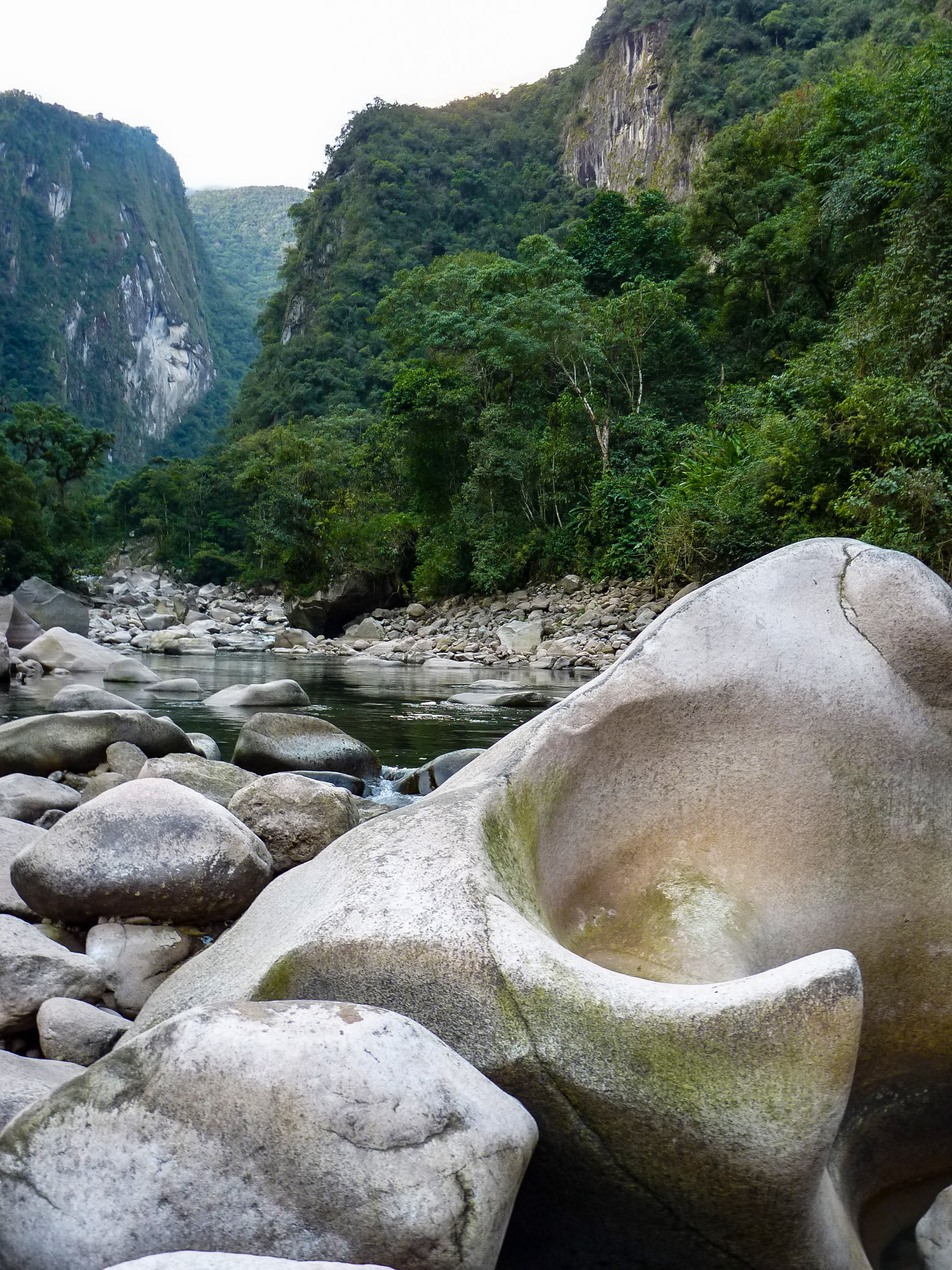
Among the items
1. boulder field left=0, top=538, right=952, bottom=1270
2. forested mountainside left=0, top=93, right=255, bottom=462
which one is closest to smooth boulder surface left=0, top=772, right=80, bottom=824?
boulder field left=0, top=538, right=952, bottom=1270

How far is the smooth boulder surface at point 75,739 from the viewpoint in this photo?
783 cm

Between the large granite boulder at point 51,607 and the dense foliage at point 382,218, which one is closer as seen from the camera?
the large granite boulder at point 51,607

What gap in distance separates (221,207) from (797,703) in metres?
193

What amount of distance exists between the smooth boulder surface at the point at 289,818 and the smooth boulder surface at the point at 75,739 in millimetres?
2759

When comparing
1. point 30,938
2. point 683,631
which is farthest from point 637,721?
point 30,938

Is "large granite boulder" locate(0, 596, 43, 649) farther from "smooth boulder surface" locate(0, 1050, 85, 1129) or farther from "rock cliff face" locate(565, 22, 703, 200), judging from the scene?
"rock cliff face" locate(565, 22, 703, 200)

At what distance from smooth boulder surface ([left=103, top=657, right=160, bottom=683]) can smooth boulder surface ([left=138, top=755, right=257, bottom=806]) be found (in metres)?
9.44

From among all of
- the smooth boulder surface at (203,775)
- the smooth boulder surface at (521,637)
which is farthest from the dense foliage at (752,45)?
the smooth boulder surface at (203,775)

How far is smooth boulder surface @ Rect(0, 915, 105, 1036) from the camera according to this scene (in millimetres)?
3363

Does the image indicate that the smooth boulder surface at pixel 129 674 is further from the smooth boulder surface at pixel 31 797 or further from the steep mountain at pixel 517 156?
the steep mountain at pixel 517 156

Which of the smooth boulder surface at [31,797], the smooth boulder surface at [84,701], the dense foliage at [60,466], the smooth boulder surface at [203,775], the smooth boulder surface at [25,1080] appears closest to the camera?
the smooth boulder surface at [25,1080]

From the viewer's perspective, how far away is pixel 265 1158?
1.90m

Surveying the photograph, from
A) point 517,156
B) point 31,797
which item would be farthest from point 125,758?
point 517,156

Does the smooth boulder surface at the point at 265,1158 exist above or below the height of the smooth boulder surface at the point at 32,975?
above
